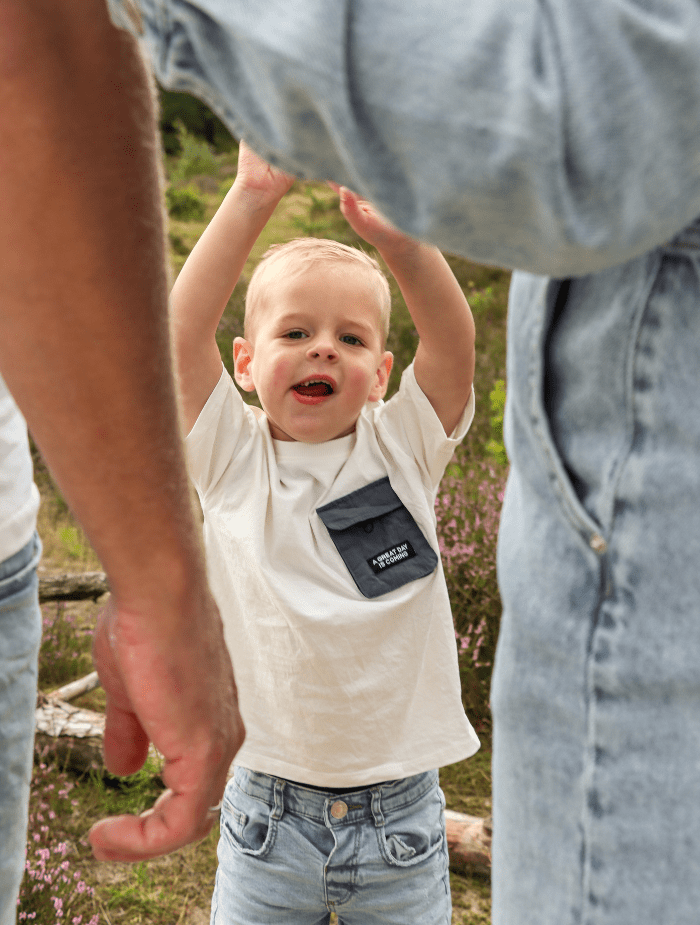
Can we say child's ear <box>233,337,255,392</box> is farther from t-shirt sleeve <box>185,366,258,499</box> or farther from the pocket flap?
the pocket flap

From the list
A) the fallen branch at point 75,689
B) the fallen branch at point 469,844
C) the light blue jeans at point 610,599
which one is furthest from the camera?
the fallen branch at point 75,689

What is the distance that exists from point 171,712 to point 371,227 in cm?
108

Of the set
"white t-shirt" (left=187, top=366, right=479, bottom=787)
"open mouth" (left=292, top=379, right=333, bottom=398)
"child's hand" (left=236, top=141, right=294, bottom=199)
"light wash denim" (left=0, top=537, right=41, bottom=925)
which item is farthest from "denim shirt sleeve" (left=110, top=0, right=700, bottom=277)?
"open mouth" (left=292, top=379, right=333, bottom=398)

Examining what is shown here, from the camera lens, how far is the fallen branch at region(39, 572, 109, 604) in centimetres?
455

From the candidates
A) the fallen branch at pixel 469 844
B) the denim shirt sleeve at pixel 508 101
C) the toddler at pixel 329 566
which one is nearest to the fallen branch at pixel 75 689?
the fallen branch at pixel 469 844

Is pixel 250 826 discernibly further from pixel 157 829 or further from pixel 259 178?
pixel 259 178

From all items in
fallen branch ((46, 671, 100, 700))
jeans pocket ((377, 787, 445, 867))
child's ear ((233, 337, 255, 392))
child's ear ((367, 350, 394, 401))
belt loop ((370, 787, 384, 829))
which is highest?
child's ear ((233, 337, 255, 392))

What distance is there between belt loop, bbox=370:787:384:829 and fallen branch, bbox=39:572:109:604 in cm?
299

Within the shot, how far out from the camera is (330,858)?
1.81 m

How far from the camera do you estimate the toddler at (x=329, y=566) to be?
72.6 inches

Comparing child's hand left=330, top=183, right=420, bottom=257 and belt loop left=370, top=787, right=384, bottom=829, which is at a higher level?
child's hand left=330, top=183, right=420, bottom=257

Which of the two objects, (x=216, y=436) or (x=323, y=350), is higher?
(x=323, y=350)

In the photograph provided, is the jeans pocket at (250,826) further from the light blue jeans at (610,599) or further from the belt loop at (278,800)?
the light blue jeans at (610,599)

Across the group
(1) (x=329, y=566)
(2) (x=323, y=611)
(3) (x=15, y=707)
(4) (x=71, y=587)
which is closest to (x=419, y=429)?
(1) (x=329, y=566)
